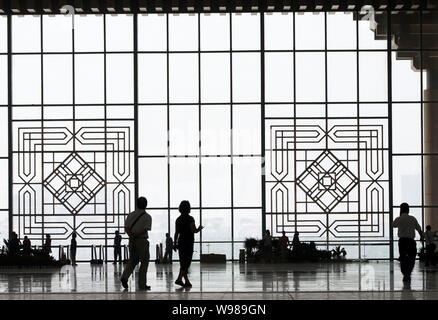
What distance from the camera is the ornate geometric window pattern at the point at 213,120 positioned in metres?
39.8

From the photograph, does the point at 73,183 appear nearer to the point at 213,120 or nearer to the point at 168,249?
the point at 168,249

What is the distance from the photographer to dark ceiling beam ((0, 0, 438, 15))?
3766 cm

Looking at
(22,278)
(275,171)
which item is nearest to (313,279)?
(22,278)

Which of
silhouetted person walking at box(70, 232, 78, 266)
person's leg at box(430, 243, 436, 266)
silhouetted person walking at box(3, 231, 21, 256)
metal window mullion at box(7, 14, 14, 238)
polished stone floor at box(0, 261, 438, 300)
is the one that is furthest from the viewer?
metal window mullion at box(7, 14, 14, 238)

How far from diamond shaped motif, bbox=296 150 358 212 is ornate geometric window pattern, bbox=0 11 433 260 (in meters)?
Answer: 0.05

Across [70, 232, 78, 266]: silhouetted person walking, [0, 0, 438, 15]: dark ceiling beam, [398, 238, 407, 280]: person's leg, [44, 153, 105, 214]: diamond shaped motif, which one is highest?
[0, 0, 438, 15]: dark ceiling beam

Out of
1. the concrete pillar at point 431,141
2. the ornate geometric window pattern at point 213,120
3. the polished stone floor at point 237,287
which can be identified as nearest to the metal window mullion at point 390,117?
the ornate geometric window pattern at point 213,120

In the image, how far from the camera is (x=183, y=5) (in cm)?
3772

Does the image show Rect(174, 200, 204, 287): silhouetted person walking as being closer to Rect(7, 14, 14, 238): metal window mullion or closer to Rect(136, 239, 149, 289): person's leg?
Rect(136, 239, 149, 289): person's leg

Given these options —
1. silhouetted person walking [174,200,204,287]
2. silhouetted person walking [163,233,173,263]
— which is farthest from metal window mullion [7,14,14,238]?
silhouetted person walking [174,200,204,287]

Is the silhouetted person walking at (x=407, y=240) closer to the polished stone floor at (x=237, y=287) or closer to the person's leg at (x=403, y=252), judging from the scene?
the person's leg at (x=403, y=252)

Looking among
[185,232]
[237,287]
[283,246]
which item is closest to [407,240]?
[237,287]

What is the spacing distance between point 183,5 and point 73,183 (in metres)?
8.32

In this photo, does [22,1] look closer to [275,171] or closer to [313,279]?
[275,171]
